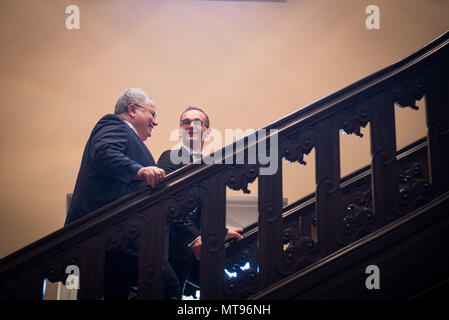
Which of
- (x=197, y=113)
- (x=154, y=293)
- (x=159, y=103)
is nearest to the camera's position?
(x=154, y=293)

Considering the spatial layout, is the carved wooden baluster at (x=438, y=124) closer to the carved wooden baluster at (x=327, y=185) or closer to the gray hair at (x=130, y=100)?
the carved wooden baluster at (x=327, y=185)

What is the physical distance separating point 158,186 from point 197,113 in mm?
1221

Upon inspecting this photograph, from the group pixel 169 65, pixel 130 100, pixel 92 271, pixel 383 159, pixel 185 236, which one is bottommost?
pixel 92 271

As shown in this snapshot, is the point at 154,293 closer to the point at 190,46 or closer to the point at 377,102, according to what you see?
the point at 377,102

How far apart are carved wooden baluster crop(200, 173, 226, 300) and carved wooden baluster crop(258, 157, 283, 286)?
166mm

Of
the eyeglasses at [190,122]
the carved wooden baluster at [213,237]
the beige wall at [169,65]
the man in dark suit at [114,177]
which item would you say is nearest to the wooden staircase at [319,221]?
the carved wooden baluster at [213,237]

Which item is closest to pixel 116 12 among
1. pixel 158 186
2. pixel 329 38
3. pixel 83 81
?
pixel 83 81

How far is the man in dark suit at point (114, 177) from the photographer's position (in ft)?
8.30

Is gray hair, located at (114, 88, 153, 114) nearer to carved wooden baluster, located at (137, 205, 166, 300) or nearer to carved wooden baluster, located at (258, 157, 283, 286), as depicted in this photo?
carved wooden baluster, located at (137, 205, 166, 300)

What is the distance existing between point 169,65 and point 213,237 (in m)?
3.42

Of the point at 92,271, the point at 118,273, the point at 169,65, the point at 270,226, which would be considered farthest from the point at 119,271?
the point at 169,65

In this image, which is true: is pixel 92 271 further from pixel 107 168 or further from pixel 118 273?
pixel 107 168

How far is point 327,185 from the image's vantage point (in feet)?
7.80

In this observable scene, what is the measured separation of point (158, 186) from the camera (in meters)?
2.45
